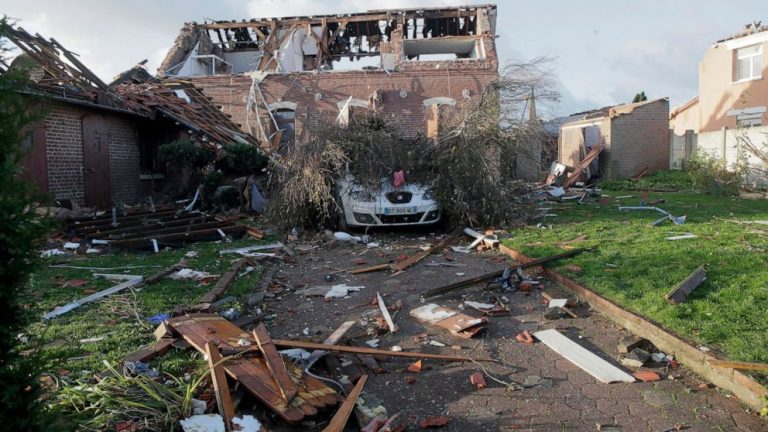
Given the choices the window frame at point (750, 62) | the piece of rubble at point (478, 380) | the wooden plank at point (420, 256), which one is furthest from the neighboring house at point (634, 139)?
the piece of rubble at point (478, 380)

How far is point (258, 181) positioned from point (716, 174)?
13730 mm

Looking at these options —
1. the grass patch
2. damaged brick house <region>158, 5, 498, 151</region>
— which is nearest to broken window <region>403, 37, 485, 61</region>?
damaged brick house <region>158, 5, 498, 151</region>

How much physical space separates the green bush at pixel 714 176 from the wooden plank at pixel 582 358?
43.2 ft

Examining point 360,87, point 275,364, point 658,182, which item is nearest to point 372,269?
point 275,364

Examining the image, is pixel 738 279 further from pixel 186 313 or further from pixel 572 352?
pixel 186 313

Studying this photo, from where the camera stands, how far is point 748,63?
77.0ft

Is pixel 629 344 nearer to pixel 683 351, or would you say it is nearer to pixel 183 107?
pixel 683 351

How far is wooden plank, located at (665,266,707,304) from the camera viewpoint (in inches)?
195

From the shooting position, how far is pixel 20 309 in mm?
2295

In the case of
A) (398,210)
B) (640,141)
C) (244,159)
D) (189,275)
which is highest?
(640,141)

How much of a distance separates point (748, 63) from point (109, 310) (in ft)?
91.1

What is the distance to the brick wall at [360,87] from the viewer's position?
21656 millimetres

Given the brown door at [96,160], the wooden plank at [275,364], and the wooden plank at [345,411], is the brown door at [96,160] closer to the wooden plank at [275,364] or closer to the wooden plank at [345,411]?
the wooden plank at [275,364]

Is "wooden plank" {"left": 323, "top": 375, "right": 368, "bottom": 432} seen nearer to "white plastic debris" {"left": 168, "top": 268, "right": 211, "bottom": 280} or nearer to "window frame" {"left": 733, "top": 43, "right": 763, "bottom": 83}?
"white plastic debris" {"left": 168, "top": 268, "right": 211, "bottom": 280}
